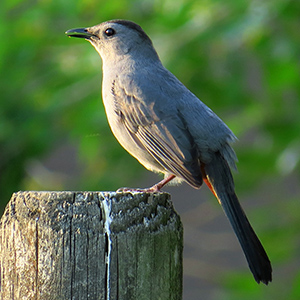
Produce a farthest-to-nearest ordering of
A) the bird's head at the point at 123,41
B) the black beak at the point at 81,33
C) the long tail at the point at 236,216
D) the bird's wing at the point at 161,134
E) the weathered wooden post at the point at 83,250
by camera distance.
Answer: the black beak at the point at 81,33, the bird's head at the point at 123,41, the bird's wing at the point at 161,134, the long tail at the point at 236,216, the weathered wooden post at the point at 83,250

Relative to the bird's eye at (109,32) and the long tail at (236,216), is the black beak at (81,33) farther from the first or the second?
the long tail at (236,216)

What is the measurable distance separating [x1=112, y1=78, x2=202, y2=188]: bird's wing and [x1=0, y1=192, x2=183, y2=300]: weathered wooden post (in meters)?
1.08

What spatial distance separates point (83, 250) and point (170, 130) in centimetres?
147

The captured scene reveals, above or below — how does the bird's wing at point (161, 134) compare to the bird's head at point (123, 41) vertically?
below

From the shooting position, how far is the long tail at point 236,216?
2939 mm

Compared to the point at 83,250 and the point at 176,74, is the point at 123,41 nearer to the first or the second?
the point at 176,74

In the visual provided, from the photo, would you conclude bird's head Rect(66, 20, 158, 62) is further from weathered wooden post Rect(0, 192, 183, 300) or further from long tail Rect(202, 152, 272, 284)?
weathered wooden post Rect(0, 192, 183, 300)

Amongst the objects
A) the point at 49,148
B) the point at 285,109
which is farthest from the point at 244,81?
the point at 49,148

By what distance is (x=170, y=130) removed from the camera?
3498 millimetres

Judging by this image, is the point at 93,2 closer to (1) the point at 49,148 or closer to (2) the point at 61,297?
(1) the point at 49,148

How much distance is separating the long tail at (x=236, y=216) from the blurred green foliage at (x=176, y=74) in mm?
1106

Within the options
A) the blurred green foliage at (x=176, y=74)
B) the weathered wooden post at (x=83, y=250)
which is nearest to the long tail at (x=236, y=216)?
the weathered wooden post at (x=83, y=250)

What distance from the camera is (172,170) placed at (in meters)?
3.45

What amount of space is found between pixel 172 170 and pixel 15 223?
1359mm
